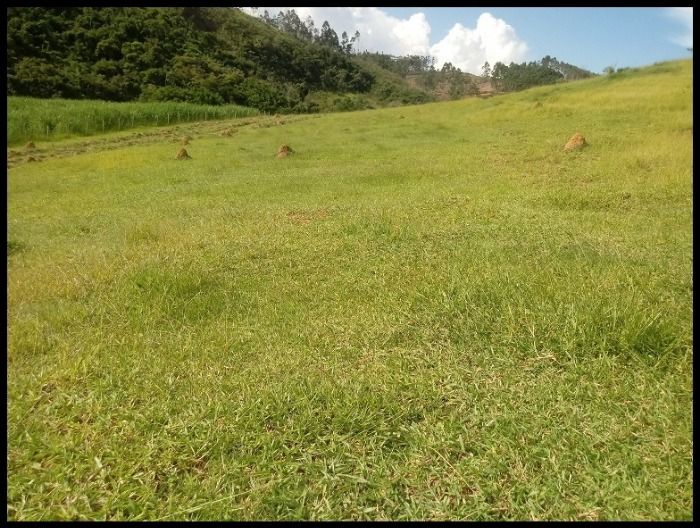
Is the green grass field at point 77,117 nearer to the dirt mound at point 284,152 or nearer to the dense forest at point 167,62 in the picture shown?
the dense forest at point 167,62

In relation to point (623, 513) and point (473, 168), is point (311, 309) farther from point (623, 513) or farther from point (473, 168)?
point (473, 168)

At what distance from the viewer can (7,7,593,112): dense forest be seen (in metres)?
45.7

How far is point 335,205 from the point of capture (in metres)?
9.16

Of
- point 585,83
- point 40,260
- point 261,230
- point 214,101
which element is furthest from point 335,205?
point 214,101

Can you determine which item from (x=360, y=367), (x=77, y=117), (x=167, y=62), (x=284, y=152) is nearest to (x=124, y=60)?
(x=167, y=62)

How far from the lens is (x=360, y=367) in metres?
3.29

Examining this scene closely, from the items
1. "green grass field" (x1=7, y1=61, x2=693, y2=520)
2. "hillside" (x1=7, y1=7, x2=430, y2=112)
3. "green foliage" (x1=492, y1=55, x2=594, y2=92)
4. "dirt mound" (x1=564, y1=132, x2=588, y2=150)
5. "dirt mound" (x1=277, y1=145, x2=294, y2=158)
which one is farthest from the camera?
"green foliage" (x1=492, y1=55, x2=594, y2=92)

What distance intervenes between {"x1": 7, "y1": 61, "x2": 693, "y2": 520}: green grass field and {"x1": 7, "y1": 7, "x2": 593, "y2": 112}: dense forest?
45.8m

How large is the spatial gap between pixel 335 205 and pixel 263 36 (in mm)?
101656

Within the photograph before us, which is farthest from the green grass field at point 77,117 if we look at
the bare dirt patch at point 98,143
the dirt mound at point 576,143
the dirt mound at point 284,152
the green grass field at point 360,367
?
the dirt mound at point 576,143

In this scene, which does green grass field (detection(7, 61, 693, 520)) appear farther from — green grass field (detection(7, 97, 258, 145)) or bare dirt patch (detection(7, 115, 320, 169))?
green grass field (detection(7, 97, 258, 145))

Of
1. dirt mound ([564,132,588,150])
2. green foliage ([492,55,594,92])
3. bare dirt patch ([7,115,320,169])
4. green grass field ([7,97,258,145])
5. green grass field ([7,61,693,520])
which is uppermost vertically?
green foliage ([492,55,594,92])

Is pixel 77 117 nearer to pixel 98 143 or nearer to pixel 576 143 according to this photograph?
pixel 98 143

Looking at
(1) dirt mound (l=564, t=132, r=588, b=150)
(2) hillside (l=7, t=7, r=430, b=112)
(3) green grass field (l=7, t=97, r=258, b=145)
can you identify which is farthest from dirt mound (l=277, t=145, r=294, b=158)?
(2) hillside (l=7, t=7, r=430, b=112)
